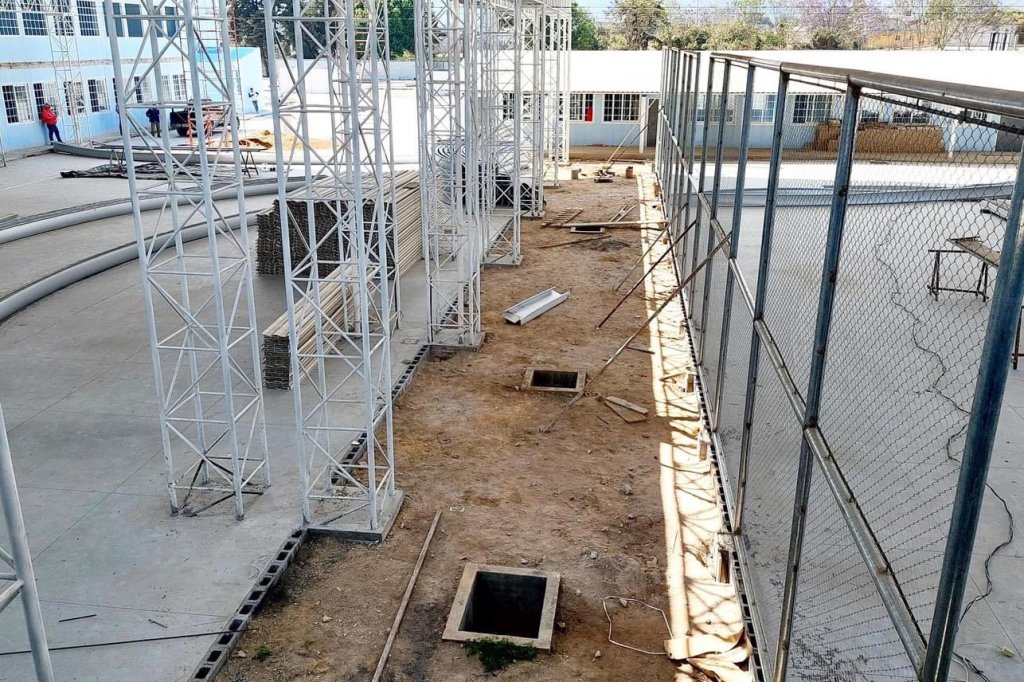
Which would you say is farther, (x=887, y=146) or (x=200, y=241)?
(x=200, y=241)

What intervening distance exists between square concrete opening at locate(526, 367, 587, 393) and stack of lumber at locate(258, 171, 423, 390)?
3.05 metres

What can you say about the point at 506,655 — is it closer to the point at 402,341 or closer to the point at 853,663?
the point at 853,663

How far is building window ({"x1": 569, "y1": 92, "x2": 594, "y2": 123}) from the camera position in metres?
38.0

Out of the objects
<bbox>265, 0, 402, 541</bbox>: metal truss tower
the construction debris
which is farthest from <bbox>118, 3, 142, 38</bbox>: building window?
<bbox>265, 0, 402, 541</bbox>: metal truss tower

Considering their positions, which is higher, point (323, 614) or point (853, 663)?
point (853, 663)

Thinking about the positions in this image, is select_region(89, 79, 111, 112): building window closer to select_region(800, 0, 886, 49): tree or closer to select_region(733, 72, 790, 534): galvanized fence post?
select_region(733, 72, 790, 534): galvanized fence post

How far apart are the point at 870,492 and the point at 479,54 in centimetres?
1065

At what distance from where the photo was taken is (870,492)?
998 centimetres

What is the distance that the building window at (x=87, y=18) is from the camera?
128ft

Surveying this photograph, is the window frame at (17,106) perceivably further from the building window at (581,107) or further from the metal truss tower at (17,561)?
the metal truss tower at (17,561)

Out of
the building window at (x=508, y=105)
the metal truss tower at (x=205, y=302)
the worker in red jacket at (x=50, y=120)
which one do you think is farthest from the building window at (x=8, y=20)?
the metal truss tower at (x=205, y=302)

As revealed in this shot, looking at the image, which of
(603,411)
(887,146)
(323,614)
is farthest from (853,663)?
(887,146)

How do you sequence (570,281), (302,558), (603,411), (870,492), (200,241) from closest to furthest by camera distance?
1. (302,558)
2. (870,492)
3. (603,411)
4. (570,281)
5. (200,241)

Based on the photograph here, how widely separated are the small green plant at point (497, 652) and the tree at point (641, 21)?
57.5 meters
